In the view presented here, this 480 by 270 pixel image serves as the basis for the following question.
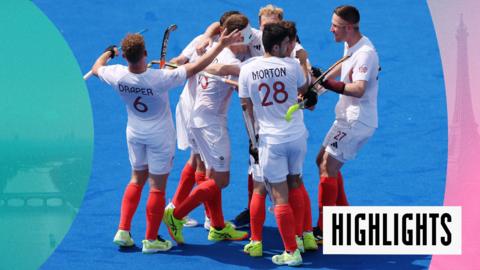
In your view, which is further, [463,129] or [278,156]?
[463,129]

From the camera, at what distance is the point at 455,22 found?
12.5 meters

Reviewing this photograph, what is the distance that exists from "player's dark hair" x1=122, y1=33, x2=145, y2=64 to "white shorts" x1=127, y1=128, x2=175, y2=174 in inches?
30.5

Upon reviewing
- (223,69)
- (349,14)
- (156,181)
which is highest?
(349,14)

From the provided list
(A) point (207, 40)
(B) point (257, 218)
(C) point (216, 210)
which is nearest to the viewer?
(B) point (257, 218)

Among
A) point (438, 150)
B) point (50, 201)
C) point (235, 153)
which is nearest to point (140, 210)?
point (50, 201)

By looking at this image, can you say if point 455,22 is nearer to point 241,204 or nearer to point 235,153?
point 235,153

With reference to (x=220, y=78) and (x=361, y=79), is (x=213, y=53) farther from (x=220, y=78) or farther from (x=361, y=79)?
(x=361, y=79)

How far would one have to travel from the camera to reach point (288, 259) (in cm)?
779

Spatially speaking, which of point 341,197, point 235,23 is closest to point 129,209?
point 235,23

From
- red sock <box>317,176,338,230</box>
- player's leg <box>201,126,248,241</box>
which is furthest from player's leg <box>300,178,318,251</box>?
player's leg <box>201,126,248,241</box>

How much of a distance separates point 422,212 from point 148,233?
2.76m

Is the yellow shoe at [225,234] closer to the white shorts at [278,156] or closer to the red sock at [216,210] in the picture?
the red sock at [216,210]

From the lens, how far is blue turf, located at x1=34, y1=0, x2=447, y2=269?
8172 mm

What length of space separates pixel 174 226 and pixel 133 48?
6.09 ft
